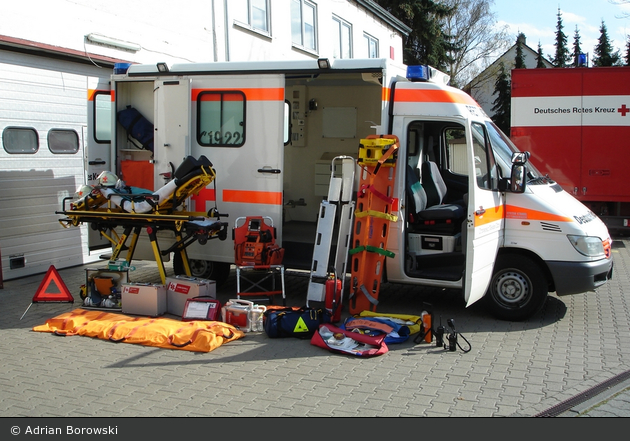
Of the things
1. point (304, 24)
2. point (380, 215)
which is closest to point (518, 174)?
point (380, 215)

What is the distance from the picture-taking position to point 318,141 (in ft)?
34.0

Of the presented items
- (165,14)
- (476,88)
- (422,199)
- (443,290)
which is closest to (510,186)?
(422,199)

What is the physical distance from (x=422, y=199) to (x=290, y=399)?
3.54 metres

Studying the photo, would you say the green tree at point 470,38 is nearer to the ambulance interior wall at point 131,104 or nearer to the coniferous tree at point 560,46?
the coniferous tree at point 560,46

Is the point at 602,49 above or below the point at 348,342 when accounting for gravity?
above

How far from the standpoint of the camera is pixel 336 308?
712cm

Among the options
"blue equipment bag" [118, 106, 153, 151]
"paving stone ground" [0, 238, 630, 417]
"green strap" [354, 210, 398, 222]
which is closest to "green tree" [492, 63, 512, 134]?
"blue equipment bag" [118, 106, 153, 151]

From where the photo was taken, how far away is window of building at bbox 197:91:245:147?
26.9ft

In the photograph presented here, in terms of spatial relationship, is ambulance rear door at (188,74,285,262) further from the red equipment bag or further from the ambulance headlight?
the ambulance headlight

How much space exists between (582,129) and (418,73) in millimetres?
6178

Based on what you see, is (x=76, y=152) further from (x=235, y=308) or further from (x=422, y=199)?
(x=422, y=199)

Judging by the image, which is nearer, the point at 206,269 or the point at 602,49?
the point at 206,269

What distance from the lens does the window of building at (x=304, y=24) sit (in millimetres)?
16109

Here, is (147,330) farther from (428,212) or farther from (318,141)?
(318,141)
